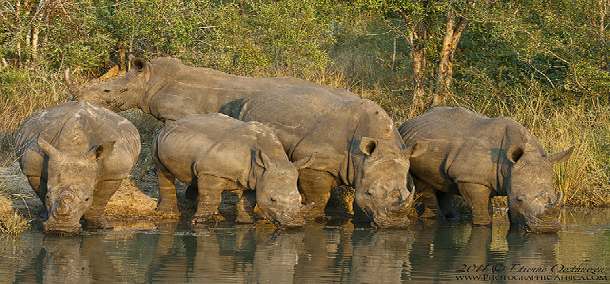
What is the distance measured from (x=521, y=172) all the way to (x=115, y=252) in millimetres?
5328

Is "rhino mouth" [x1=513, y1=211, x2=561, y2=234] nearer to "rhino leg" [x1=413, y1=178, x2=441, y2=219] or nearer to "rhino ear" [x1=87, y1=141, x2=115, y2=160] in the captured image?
"rhino leg" [x1=413, y1=178, x2=441, y2=219]

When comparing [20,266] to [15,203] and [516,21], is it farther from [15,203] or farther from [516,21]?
[516,21]

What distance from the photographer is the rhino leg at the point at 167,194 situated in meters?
16.2

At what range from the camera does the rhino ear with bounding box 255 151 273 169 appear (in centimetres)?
1529

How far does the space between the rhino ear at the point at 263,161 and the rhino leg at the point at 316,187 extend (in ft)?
3.32

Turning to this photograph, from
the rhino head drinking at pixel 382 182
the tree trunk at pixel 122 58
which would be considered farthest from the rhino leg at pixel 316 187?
the tree trunk at pixel 122 58

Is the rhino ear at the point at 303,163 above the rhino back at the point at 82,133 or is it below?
below

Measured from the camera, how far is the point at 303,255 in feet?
44.2

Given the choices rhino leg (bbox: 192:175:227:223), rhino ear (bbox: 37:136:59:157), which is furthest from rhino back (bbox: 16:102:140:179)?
rhino leg (bbox: 192:175:227:223)

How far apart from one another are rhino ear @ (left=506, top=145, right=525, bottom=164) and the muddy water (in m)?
0.89

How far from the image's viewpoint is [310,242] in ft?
47.6

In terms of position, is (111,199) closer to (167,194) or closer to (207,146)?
(167,194)

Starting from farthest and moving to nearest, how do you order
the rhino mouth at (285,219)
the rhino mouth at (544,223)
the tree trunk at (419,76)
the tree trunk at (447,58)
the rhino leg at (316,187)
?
the tree trunk at (419,76), the tree trunk at (447,58), the rhino leg at (316,187), the rhino mouth at (544,223), the rhino mouth at (285,219)

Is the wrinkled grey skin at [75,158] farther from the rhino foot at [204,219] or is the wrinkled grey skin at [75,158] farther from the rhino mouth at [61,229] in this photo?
the rhino foot at [204,219]
